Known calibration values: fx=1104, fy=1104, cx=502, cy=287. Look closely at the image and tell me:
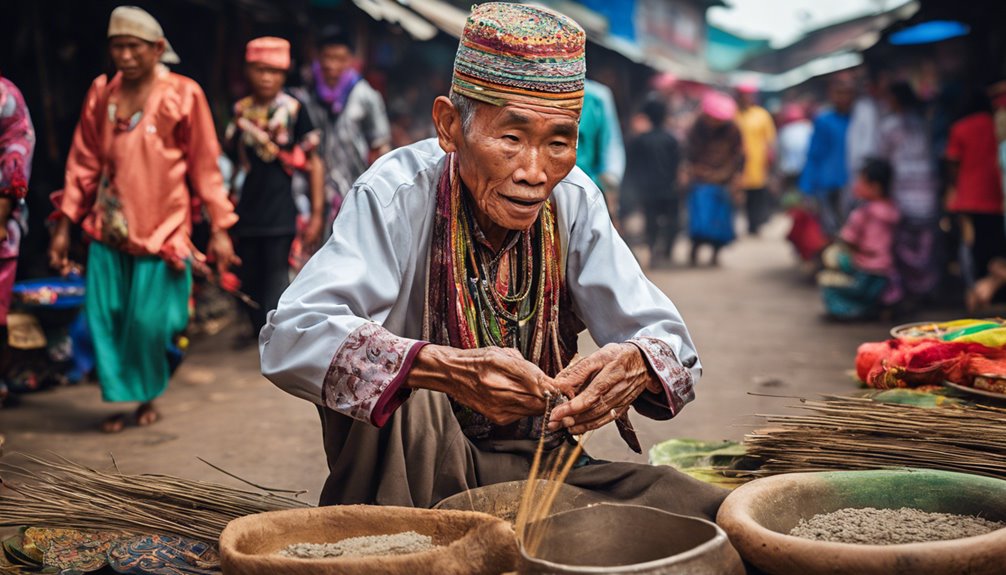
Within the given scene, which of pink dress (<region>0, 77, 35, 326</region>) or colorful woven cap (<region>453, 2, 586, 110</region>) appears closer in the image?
colorful woven cap (<region>453, 2, 586, 110</region>)

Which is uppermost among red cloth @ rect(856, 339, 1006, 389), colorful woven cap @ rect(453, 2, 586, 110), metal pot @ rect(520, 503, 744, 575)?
colorful woven cap @ rect(453, 2, 586, 110)

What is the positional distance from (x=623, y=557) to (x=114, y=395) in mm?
Answer: 3697

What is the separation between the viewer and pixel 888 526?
2.42m

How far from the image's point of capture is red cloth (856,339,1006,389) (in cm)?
362

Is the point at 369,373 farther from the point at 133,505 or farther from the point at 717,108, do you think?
the point at 717,108

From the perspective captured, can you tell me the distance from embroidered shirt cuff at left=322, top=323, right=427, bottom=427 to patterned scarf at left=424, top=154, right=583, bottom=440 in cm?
39

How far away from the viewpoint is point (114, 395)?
5.36 metres

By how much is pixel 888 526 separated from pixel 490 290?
44.6 inches

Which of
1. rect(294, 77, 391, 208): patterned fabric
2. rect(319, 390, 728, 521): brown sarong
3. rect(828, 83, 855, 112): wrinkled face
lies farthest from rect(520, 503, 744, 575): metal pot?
rect(828, 83, 855, 112): wrinkled face

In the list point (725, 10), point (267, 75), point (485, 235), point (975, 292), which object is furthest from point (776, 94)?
point (485, 235)

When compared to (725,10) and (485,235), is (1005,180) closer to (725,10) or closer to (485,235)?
(485,235)

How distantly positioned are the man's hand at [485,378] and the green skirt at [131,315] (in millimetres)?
3235

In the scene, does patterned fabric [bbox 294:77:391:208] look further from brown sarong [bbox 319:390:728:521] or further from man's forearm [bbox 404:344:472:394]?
man's forearm [bbox 404:344:472:394]

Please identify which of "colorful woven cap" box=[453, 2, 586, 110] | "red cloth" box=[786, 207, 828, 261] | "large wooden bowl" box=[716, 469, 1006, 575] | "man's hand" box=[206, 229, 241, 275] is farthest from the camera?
"red cloth" box=[786, 207, 828, 261]
